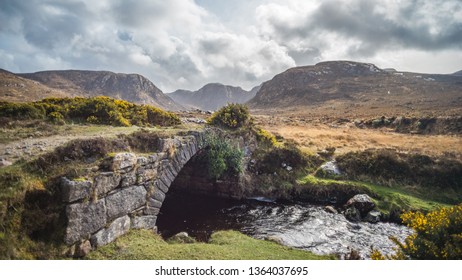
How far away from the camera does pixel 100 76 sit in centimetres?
17650

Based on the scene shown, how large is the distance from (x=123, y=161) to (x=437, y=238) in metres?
10.2

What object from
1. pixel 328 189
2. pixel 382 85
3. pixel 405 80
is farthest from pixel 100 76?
pixel 328 189

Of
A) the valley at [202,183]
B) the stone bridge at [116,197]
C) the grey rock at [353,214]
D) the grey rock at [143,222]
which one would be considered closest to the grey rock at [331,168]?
the valley at [202,183]

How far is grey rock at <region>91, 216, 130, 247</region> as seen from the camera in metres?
8.55

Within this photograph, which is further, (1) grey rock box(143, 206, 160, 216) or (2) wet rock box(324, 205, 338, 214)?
(2) wet rock box(324, 205, 338, 214)

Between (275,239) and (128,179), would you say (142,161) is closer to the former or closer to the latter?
(128,179)

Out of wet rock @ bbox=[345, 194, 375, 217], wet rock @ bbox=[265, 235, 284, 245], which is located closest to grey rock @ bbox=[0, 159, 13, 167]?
wet rock @ bbox=[265, 235, 284, 245]

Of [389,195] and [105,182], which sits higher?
[105,182]

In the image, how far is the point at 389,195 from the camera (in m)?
19.9

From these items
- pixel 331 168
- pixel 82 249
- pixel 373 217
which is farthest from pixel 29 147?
pixel 331 168

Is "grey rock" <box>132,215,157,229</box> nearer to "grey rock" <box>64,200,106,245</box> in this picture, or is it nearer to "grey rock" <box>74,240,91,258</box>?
"grey rock" <box>64,200,106,245</box>

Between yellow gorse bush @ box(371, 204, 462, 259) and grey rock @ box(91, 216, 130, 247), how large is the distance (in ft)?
27.0

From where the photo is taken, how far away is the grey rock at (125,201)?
9.38 meters

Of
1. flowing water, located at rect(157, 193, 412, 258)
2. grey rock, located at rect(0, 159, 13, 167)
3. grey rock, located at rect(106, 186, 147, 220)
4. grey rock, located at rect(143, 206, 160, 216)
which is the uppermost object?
grey rock, located at rect(0, 159, 13, 167)
